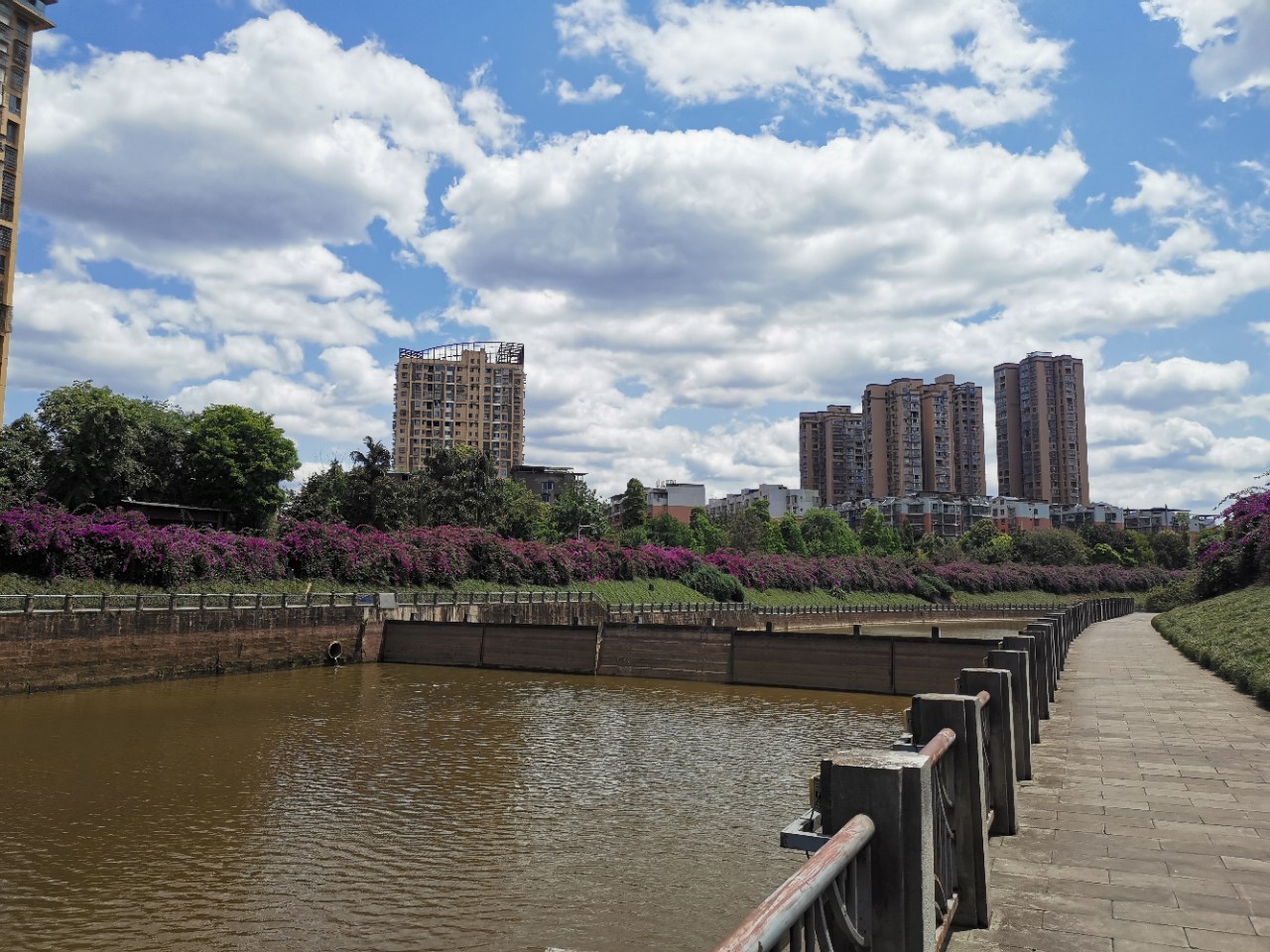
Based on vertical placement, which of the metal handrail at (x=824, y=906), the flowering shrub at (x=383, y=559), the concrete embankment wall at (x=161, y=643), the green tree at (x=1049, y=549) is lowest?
the concrete embankment wall at (x=161, y=643)

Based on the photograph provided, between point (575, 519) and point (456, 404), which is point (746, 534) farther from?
point (456, 404)

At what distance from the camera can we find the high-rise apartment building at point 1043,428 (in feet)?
487

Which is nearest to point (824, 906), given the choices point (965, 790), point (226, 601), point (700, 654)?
point (965, 790)

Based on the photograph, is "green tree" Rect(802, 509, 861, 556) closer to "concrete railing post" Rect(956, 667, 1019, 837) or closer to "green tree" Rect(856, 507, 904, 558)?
"green tree" Rect(856, 507, 904, 558)

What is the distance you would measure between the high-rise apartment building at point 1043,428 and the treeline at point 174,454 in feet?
427

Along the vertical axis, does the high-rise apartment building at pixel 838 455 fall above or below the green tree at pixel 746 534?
above

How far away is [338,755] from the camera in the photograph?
16328mm

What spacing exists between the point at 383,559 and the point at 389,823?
33270 millimetres

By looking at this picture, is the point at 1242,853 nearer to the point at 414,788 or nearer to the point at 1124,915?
the point at 1124,915

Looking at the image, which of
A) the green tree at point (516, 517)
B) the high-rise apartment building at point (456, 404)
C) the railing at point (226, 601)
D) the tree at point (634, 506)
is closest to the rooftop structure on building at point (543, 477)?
the high-rise apartment building at point (456, 404)

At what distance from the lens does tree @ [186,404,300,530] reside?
5588 centimetres

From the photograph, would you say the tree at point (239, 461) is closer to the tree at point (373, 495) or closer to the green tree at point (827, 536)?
the tree at point (373, 495)

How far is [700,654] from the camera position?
102ft

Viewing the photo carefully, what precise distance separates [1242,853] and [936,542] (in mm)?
112342
